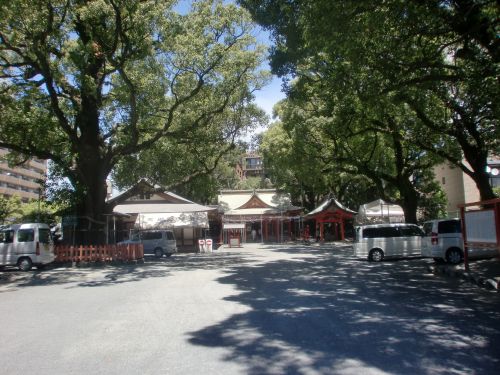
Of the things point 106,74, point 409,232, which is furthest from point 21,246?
point 409,232

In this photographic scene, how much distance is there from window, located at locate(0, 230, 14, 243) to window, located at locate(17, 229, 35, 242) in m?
0.34

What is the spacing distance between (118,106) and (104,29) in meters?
4.53

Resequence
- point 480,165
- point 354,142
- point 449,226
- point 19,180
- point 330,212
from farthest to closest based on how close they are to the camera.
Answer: point 19,180, point 330,212, point 354,142, point 480,165, point 449,226

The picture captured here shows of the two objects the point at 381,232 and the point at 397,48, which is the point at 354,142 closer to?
the point at 381,232

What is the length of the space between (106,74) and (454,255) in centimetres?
1700

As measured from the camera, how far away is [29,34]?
17.8 metres

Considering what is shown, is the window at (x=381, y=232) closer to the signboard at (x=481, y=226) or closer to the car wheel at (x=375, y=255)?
the car wheel at (x=375, y=255)

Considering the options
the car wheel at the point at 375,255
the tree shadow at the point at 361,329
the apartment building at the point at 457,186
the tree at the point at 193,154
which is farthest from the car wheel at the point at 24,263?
the apartment building at the point at 457,186

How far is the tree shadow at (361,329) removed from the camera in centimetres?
573

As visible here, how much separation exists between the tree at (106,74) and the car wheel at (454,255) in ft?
40.3

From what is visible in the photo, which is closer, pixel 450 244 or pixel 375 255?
pixel 450 244

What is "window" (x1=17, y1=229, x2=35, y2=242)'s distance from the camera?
67.3 feet

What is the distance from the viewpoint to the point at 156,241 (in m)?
30.8

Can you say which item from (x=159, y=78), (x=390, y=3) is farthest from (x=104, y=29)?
(x=390, y=3)
